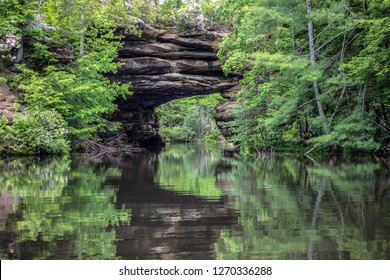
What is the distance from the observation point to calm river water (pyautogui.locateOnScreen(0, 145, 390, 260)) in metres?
3.49

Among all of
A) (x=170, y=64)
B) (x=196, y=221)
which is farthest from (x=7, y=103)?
(x=196, y=221)

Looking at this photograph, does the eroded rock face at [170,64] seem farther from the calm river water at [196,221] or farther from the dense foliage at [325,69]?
the calm river water at [196,221]

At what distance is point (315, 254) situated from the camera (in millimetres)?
3346

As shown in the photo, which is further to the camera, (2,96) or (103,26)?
(103,26)

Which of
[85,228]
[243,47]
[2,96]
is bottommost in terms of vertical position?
[85,228]

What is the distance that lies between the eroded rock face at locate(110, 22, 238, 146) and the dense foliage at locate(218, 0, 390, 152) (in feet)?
21.7

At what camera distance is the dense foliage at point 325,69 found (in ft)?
52.0

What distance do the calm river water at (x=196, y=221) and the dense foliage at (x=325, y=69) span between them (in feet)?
29.0

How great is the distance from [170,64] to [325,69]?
12207 mm

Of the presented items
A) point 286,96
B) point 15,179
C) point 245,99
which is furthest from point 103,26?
point 15,179

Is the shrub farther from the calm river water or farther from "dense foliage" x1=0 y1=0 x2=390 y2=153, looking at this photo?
the calm river water

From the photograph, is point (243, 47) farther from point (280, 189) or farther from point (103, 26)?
point (280, 189)

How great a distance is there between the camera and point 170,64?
2766 centimetres
